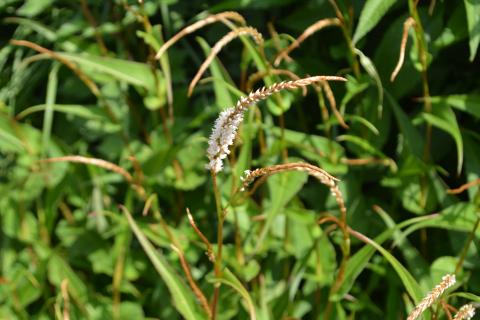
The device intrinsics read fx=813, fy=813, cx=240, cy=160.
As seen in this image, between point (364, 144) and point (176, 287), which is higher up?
point (364, 144)

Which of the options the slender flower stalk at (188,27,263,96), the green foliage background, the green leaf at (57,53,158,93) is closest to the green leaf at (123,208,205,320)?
the green foliage background

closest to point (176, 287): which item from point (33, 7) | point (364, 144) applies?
point (364, 144)

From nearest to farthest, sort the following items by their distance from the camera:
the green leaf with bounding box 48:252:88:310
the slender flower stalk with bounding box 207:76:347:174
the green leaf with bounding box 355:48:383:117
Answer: the slender flower stalk with bounding box 207:76:347:174
the green leaf with bounding box 355:48:383:117
the green leaf with bounding box 48:252:88:310

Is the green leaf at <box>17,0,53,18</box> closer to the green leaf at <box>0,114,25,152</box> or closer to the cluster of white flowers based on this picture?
the green leaf at <box>0,114,25,152</box>

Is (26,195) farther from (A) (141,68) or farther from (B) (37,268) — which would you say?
(A) (141,68)

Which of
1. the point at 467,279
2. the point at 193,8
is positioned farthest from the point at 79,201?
the point at 467,279

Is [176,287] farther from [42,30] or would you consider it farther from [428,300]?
[42,30]
